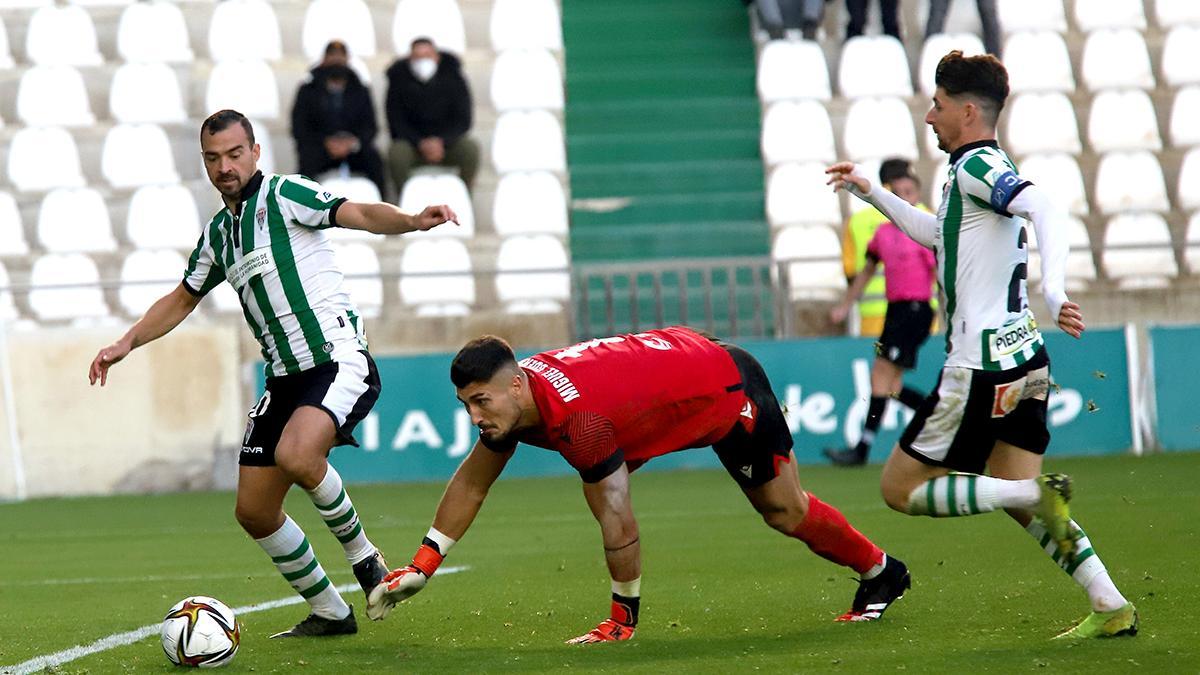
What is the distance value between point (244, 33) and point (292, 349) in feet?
37.3

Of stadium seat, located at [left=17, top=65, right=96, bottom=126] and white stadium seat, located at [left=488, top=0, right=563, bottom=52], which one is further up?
white stadium seat, located at [left=488, top=0, right=563, bottom=52]

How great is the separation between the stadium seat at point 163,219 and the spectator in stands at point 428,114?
6.16 ft

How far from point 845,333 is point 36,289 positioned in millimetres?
6542

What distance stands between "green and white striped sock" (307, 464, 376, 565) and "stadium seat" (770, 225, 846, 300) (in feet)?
24.6

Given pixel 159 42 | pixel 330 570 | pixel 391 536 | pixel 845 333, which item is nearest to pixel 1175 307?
pixel 845 333

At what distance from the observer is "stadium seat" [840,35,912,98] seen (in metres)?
16.1

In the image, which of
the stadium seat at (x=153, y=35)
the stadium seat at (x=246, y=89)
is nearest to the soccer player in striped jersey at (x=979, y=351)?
the stadium seat at (x=246, y=89)

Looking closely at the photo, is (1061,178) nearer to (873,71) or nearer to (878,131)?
(878,131)

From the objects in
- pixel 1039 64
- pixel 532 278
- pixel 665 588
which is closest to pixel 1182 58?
pixel 1039 64

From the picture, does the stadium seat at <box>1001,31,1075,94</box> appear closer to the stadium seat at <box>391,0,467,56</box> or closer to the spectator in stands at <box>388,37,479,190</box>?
the spectator in stands at <box>388,37,479,190</box>

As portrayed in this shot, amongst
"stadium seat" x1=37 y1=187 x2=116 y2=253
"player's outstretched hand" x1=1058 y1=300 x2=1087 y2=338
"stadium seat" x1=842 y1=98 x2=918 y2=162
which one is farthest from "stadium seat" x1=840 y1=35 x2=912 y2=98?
"player's outstretched hand" x1=1058 y1=300 x2=1087 y2=338

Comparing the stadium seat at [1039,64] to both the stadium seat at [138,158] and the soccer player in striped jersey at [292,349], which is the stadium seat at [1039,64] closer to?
the stadium seat at [138,158]

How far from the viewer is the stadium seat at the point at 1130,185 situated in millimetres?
15188

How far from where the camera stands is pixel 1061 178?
15133 mm
